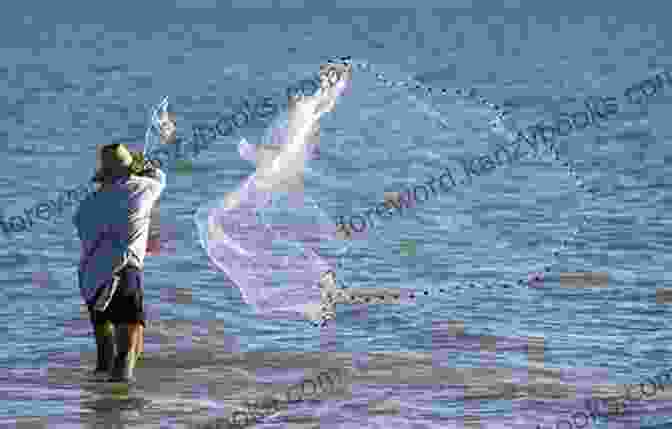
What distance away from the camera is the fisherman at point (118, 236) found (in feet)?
38.3

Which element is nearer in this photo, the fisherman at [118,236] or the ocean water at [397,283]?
the fisherman at [118,236]

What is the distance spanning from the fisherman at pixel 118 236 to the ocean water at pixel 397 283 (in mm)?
575

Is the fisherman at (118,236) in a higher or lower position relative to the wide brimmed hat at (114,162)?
lower

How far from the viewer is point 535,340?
1390cm

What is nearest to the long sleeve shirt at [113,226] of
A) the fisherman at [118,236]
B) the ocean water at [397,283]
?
the fisherman at [118,236]

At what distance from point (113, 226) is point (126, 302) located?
536mm

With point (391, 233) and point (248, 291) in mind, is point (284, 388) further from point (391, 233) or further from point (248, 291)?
point (391, 233)

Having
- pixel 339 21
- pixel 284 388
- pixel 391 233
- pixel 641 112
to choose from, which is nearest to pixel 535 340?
pixel 284 388

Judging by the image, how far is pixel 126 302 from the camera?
38.9 ft

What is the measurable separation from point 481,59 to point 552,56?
13.3 feet

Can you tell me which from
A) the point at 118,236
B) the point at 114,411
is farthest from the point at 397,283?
the point at 114,411

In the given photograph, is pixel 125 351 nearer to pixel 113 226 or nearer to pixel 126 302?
pixel 126 302

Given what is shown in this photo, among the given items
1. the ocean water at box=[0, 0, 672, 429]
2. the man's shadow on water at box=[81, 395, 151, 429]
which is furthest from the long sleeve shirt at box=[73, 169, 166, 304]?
the ocean water at box=[0, 0, 672, 429]

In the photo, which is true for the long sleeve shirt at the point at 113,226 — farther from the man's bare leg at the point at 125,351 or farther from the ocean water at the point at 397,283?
the ocean water at the point at 397,283
